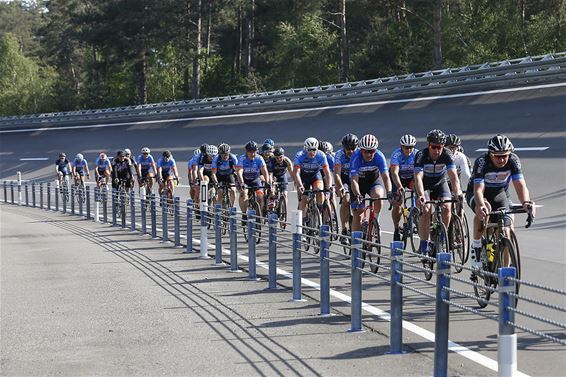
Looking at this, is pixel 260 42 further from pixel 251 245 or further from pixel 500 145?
pixel 500 145

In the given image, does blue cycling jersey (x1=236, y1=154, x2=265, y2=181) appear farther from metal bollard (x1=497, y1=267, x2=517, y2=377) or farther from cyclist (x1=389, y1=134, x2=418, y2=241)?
metal bollard (x1=497, y1=267, x2=517, y2=377)

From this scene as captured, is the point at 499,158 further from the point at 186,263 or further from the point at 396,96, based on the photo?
the point at 396,96

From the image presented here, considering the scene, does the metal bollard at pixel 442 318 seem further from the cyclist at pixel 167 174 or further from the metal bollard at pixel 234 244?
the cyclist at pixel 167 174

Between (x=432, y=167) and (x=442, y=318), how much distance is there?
5320mm

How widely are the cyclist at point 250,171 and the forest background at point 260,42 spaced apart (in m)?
38.8

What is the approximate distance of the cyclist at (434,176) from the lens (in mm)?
11820

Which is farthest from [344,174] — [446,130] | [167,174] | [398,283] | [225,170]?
[446,130]

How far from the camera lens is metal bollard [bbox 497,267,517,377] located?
19.9 ft

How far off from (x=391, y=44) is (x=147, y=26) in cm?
2407

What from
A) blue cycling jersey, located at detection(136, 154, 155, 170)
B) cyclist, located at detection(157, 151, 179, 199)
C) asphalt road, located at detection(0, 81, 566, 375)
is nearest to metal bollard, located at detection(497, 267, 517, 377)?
asphalt road, located at detection(0, 81, 566, 375)

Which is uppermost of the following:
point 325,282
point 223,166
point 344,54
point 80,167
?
point 344,54

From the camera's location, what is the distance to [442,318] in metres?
7.04

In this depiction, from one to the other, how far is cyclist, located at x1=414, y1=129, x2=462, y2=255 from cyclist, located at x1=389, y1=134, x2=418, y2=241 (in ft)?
2.93

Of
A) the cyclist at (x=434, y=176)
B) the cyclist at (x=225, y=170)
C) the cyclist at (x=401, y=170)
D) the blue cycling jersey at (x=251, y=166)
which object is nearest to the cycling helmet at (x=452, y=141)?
the cyclist at (x=401, y=170)
